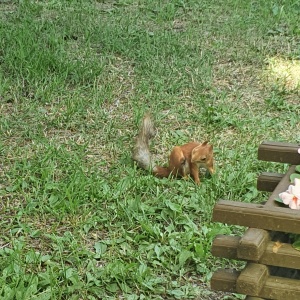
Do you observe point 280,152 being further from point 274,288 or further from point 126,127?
point 126,127

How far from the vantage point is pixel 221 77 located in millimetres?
7211

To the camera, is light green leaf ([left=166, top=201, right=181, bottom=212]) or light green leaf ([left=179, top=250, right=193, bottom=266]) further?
light green leaf ([left=166, top=201, right=181, bottom=212])

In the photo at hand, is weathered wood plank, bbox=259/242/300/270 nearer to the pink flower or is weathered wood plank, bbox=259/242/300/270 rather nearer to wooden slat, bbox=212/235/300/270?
wooden slat, bbox=212/235/300/270

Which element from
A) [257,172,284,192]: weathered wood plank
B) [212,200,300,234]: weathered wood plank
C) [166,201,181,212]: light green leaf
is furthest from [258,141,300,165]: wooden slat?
[166,201,181,212]: light green leaf

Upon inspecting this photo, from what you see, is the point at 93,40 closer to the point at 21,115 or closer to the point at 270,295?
the point at 21,115

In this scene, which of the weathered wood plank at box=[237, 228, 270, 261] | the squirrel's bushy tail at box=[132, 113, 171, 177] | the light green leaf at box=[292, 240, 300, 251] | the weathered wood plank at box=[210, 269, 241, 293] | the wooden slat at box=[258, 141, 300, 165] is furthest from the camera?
the squirrel's bushy tail at box=[132, 113, 171, 177]

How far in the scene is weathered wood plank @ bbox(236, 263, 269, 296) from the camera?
9.66 ft

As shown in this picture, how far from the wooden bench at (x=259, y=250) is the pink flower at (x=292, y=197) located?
0.03 m

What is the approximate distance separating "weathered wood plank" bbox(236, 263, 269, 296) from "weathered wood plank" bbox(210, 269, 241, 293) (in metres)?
0.11

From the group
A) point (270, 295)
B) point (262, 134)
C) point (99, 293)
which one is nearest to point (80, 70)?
point (262, 134)

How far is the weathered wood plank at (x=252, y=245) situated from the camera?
2.90 m

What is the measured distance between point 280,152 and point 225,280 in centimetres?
76

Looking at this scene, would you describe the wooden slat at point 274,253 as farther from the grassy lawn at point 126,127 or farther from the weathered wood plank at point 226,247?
the grassy lawn at point 126,127

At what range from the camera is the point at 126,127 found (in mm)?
6203
